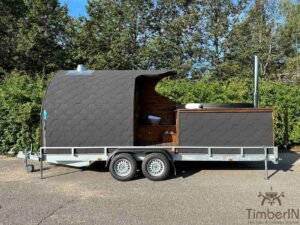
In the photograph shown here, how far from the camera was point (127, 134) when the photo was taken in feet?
26.9

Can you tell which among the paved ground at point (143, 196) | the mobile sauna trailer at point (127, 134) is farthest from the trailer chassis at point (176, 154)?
the paved ground at point (143, 196)

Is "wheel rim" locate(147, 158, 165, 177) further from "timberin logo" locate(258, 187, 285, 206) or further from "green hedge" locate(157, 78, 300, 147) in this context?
"green hedge" locate(157, 78, 300, 147)

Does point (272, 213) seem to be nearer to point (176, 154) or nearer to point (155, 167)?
point (176, 154)

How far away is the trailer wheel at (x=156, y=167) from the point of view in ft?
26.7

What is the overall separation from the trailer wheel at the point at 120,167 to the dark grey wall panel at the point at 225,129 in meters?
1.12

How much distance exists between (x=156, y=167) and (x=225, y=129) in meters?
1.67

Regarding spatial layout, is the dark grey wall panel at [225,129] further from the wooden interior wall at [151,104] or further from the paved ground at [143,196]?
the wooden interior wall at [151,104]

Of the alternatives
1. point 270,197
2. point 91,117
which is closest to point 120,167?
point 91,117

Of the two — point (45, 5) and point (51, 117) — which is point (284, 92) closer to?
point (51, 117)

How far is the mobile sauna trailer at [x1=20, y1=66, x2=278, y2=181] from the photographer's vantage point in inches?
322

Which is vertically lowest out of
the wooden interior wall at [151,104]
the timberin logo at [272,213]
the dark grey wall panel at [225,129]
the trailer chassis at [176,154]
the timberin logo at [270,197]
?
the timberin logo at [272,213]

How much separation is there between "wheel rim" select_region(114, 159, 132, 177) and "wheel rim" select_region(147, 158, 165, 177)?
0.42m

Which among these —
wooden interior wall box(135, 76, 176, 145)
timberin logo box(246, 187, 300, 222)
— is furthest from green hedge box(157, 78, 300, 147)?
timberin logo box(246, 187, 300, 222)

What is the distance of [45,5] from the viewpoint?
867 inches
